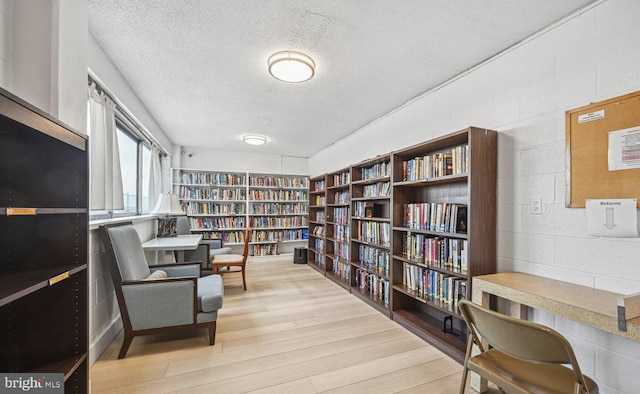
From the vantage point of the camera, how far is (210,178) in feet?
18.5

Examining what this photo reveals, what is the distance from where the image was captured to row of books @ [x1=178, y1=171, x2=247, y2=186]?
5.49m

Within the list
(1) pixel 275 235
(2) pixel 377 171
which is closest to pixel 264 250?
(1) pixel 275 235

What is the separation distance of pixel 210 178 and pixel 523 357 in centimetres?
574

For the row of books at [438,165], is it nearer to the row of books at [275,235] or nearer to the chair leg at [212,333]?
the chair leg at [212,333]

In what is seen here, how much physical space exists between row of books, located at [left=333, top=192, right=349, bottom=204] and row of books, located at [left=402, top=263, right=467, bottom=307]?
68.3 inches

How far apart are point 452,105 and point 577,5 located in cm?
100

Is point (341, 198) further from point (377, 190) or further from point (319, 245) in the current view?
point (319, 245)

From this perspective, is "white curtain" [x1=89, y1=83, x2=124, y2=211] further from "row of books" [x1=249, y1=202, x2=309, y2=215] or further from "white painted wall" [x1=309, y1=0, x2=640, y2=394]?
"row of books" [x1=249, y1=202, x2=309, y2=215]

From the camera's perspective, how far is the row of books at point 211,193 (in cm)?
551

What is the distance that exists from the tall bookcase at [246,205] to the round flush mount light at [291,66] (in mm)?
3828

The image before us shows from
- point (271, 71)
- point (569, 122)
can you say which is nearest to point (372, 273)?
point (569, 122)

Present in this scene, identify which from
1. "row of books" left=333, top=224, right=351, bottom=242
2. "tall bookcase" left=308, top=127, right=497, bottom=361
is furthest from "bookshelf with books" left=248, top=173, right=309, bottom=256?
"tall bookcase" left=308, top=127, right=497, bottom=361

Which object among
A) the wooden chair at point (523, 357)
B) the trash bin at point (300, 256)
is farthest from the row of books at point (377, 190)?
the trash bin at point (300, 256)

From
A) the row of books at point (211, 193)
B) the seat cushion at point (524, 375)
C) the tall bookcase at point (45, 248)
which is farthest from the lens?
the row of books at point (211, 193)
